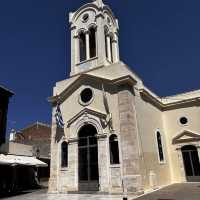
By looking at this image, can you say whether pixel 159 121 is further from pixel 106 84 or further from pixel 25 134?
pixel 25 134

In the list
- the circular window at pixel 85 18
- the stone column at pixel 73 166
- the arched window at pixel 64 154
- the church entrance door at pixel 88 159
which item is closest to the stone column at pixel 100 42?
the circular window at pixel 85 18

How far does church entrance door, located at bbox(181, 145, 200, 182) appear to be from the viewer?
17297mm

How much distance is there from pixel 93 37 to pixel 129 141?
10138mm

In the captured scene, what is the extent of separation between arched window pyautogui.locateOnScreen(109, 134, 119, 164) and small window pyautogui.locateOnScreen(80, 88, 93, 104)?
124 inches

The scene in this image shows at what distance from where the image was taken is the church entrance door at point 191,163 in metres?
17.3

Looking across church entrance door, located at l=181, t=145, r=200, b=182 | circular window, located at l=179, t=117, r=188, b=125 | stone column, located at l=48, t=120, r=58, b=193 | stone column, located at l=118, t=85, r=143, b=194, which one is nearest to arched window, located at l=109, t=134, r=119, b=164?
stone column, located at l=118, t=85, r=143, b=194

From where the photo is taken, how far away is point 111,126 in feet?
45.9

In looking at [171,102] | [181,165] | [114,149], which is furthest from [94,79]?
[181,165]

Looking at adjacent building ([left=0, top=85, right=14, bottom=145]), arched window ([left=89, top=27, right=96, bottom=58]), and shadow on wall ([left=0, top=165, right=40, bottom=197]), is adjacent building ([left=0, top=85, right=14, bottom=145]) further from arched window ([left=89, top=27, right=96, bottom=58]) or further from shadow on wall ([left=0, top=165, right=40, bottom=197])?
arched window ([left=89, top=27, right=96, bottom=58])

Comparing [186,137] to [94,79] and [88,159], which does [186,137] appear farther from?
[94,79]

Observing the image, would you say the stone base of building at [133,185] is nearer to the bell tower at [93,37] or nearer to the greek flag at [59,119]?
the greek flag at [59,119]

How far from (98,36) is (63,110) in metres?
6.04

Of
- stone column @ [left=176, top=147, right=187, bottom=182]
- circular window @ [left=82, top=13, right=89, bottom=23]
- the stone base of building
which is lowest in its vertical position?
the stone base of building

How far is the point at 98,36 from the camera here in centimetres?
1748
